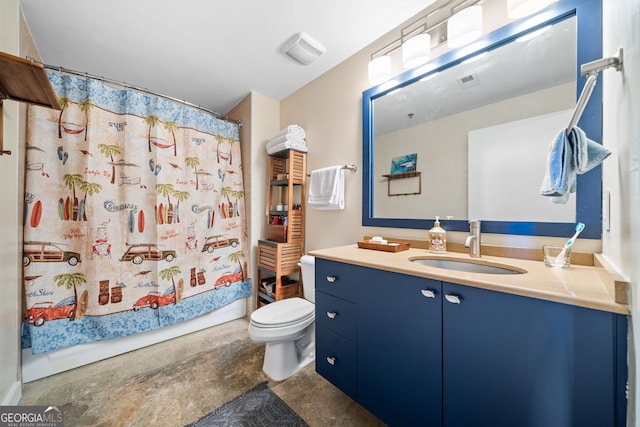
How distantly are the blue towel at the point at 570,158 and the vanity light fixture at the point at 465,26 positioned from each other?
75 cm

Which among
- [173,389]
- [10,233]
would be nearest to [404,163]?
[173,389]

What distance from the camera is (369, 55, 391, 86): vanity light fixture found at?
4.87ft

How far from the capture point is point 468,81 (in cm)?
125

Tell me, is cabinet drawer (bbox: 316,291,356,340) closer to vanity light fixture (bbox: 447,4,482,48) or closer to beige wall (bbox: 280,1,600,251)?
beige wall (bbox: 280,1,600,251)

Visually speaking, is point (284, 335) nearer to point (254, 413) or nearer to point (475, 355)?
point (254, 413)

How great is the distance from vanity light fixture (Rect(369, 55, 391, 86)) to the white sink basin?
1.20 m

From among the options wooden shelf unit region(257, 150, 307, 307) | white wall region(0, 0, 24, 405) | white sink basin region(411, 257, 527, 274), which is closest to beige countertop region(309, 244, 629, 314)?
white sink basin region(411, 257, 527, 274)

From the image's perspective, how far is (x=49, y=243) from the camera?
1.48 metres

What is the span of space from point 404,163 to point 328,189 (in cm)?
59

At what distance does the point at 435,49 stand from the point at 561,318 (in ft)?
4.77

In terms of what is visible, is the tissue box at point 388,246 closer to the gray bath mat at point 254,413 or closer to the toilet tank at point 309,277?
the toilet tank at point 309,277

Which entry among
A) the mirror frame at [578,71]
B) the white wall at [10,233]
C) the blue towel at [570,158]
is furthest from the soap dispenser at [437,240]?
the white wall at [10,233]

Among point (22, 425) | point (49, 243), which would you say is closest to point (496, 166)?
point (22, 425)

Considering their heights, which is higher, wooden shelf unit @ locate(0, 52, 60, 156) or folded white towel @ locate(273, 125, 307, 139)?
folded white towel @ locate(273, 125, 307, 139)
